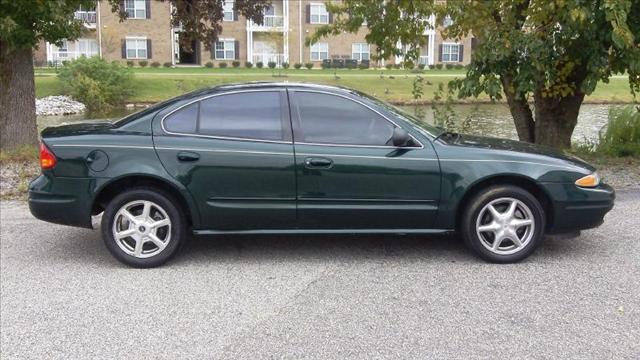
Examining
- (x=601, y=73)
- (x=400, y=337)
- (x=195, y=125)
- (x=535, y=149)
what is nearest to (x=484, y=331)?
(x=400, y=337)

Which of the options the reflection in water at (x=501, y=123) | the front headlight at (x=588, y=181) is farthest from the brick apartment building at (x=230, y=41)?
the front headlight at (x=588, y=181)

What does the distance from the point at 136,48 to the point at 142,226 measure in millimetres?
51575

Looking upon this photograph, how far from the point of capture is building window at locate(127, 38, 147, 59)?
53469 mm

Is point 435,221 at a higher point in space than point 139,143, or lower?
lower

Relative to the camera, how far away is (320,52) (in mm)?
57062

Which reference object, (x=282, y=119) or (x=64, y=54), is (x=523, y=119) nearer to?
(x=282, y=119)

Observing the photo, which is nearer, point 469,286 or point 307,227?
point 469,286

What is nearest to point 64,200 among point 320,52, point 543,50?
point 543,50

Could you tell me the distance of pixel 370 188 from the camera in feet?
18.1

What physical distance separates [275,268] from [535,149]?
2.66m

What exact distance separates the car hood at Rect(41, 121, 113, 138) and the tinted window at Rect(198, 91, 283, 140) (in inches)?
35.7

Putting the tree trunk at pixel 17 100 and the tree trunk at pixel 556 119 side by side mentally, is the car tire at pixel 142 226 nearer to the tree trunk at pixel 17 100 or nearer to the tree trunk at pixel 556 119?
the tree trunk at pixel 17 100

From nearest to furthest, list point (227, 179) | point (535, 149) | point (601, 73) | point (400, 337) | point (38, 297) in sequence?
point (400, 337) → point (38, 297) → point (227, 179) → point (535, 149) → point (601, 73)

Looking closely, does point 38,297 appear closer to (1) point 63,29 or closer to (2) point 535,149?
(2) point 535,149
